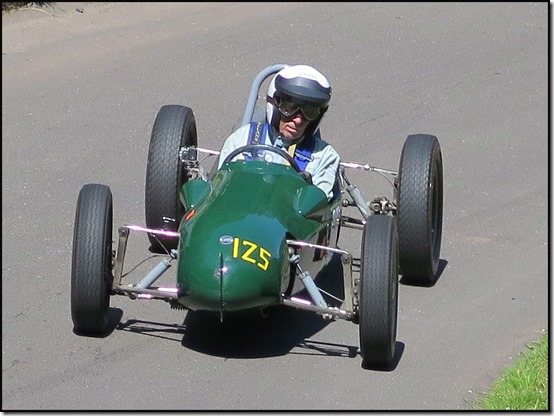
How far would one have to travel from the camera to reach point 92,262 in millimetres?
7348

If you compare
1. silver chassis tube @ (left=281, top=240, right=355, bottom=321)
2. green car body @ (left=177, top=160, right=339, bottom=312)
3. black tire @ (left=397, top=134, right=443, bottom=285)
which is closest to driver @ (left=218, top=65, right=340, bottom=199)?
green car body @ (left=177, top=160, right=339, bottom=312)

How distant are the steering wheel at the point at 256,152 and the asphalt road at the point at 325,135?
2.94 ft

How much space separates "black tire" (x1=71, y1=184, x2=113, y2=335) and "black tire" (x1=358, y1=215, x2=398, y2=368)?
1.39 m

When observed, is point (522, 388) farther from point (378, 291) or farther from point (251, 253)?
point (251, 253)

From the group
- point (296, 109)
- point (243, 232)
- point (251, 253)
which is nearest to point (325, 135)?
point (296, 109)

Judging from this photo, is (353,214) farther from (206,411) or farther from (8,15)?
(8,15)

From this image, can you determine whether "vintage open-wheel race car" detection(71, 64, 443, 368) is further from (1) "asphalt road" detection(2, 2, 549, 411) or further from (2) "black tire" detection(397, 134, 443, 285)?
(1) "asphalt road" detection(2, 2, 549, 411)

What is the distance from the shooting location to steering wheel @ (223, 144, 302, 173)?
8116 millimetres

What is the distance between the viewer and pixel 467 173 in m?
11.1

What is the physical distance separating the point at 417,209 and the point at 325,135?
3545 mm

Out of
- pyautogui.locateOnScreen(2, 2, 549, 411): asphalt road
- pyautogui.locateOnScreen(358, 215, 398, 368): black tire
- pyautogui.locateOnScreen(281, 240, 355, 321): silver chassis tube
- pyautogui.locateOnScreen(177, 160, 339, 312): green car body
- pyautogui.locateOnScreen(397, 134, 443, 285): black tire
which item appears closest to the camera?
pyautogui.locateOnScreen(177, 160, 339, 312): green car body

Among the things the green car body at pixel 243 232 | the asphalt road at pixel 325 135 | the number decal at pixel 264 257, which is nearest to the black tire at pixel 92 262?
the asphalt road at pixel 325 135

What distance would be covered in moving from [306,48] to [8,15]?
3117mm

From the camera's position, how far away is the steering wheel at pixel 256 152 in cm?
812
